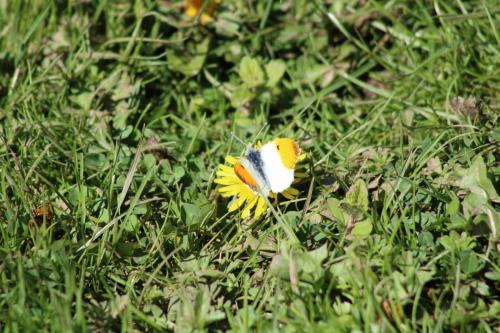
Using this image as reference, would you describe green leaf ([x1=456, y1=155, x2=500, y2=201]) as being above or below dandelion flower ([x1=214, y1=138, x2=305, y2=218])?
below

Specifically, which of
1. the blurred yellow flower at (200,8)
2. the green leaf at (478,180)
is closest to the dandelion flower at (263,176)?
the green leaf at (478,180)

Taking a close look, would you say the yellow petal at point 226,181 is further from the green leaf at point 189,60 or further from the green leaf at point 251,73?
the green leaf at point 189,60

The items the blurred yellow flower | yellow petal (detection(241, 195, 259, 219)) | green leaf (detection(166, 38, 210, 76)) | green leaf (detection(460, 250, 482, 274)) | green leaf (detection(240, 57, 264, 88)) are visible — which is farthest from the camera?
the blurred yellow flower

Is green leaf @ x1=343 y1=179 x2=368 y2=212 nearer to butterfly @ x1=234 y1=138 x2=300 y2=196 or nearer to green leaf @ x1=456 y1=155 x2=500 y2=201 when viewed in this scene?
butterfly @ x1=234 y1=138 x2=300 y2=196

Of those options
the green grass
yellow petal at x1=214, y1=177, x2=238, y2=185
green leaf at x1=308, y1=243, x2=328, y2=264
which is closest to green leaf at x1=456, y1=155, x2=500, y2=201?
the green grass

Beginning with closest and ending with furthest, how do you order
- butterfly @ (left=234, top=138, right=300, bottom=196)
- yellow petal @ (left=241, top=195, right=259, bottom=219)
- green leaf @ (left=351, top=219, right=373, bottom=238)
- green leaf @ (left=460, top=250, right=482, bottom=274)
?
green leaf @ (left=460, top=250, right=482, bottom=274), green leaf @ (left=351, top=219, right=373, bottom=238), butterfly @ (left=234, top=138, right=300, bottom=196), yellow petal @ (left=241, top=195, right=259, bottom=219)

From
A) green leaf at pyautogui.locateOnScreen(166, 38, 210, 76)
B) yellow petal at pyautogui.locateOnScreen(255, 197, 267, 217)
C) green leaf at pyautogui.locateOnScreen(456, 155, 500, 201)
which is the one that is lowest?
green leaf at pyautogui.locateOnScreen(456, 155, 500, 201)

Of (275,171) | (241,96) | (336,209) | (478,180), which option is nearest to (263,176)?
(275,171)

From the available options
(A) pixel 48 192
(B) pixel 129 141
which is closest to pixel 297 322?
(A) pixel 48 192

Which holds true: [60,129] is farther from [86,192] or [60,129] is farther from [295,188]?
[295,188]
